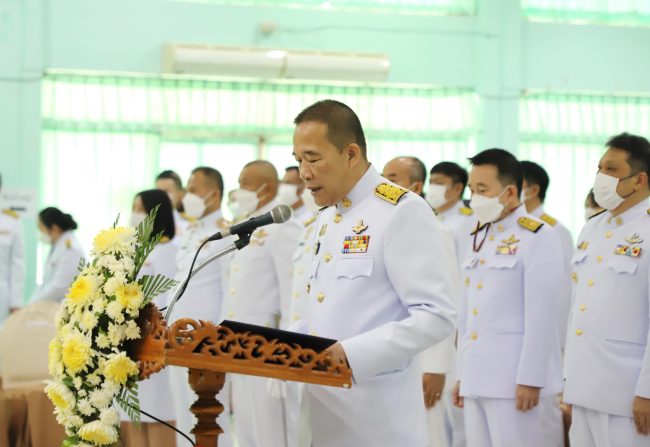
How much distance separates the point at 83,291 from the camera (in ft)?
7.57

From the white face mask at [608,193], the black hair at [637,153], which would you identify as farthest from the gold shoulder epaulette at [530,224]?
the black hair at [637,153]

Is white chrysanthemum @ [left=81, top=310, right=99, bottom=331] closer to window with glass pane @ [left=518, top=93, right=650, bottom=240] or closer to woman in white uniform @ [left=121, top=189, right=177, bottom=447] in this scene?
woman in white uniform @ [left=121, top=189, right=177, bottom=447]

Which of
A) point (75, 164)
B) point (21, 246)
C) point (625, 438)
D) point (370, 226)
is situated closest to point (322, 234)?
point (370, 226)

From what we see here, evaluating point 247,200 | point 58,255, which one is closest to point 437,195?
point 247,200

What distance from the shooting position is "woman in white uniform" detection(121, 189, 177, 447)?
199 inches

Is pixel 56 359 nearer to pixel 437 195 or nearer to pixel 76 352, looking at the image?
pixel 76 352

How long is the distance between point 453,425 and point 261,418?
122cm

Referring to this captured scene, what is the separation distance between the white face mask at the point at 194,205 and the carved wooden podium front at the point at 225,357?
324cm

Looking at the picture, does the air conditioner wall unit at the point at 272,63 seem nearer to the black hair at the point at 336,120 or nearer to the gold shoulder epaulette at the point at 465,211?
the gold shoulder epaulette at the point at 465,211

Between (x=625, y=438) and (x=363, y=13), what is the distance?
684 cm

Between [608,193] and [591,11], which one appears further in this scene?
[591,11]

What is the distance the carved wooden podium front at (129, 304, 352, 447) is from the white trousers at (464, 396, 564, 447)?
1638 mm

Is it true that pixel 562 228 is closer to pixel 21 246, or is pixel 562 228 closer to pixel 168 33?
pixel 21 246

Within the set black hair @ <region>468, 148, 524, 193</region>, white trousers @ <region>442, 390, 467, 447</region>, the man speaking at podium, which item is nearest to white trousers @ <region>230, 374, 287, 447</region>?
white trousers @ <region>442, 390, 467, 447</region>
